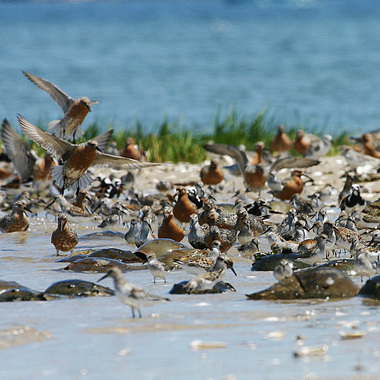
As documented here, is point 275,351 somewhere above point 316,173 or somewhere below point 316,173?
above

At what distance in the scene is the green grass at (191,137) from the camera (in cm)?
1873

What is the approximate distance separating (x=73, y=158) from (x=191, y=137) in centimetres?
899

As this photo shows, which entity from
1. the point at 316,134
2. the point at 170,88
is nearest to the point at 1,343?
the point at 316,134

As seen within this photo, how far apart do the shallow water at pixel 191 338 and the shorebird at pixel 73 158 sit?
3.68 metres

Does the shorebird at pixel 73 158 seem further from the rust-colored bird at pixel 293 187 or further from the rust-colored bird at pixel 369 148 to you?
the rust-colored bird at pixel 369 148

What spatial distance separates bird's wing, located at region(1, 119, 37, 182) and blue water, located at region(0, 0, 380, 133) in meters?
5.47

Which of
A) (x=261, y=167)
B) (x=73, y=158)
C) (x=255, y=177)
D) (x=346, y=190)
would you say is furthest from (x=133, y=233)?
(x=255, y=177)

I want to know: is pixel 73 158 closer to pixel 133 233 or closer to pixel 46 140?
pixel 46 140

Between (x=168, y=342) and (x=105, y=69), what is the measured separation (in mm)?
47351

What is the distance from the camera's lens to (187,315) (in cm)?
618

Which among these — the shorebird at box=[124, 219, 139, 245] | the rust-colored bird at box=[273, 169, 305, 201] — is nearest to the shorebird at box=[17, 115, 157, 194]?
the shorebird at box=[124, 219, 139, 245]

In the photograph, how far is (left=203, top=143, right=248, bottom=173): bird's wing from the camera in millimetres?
15867

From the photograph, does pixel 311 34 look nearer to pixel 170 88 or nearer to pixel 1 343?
pixel 170 88

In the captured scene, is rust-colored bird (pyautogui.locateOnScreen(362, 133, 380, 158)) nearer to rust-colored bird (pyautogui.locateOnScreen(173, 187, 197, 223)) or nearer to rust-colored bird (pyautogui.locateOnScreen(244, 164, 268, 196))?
rust-colored bird (pyautogui.locateOnScreen(244, 164, 268, 196))
